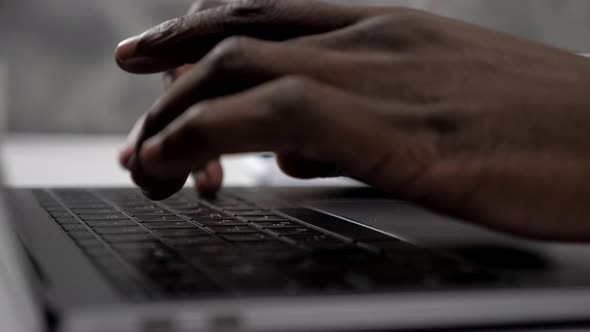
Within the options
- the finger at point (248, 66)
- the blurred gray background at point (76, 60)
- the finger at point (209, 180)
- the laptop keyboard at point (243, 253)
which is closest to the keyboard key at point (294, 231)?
the laptop keyboard at point (243, 253)

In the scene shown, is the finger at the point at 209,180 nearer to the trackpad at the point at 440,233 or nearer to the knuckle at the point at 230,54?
the trackpad at the point at 440,233

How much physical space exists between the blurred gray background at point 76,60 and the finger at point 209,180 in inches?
40.1

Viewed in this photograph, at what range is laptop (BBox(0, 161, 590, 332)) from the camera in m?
0.30

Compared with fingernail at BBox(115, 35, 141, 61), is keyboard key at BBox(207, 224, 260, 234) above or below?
below

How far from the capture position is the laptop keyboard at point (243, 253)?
1.10ft

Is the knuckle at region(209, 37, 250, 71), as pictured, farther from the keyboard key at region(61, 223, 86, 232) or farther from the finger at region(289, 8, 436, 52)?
the keyboard key at region(61, 223, 86, 232)

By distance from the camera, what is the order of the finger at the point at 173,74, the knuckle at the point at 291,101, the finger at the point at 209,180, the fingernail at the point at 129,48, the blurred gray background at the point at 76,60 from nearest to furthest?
the knuckle at the point at 291,101 → the fingernail at the point at 129,48 → the finger at the point at 209,180 → the finger at the point at 173,74 → the blurred gray background at the point at 76,60

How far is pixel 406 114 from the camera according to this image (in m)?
0.44

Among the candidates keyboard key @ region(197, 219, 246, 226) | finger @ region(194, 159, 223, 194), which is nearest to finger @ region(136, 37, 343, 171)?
keyboard key @ region(197, 219, 246, 226)

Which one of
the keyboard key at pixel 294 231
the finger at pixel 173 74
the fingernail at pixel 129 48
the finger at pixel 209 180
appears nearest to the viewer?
the keyboard key at pixel 294 231

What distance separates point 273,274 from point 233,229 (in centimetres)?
16

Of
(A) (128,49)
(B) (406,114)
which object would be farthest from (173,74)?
(B) (406,114)

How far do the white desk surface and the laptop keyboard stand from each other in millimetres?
375

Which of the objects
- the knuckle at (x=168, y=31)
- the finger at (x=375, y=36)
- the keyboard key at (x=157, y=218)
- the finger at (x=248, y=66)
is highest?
the finger at (x=375, y=36)
